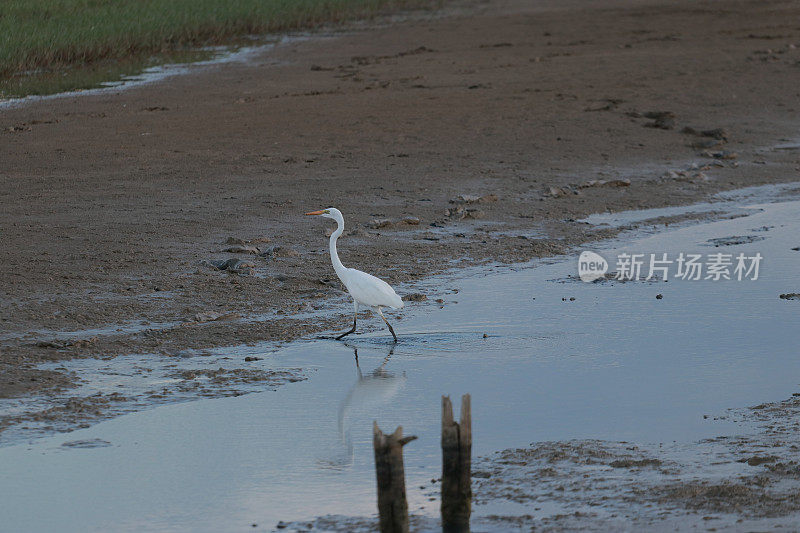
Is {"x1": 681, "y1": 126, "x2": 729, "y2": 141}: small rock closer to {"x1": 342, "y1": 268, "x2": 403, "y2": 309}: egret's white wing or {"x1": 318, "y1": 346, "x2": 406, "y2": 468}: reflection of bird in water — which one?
{"x1": 342, "y1": 268, "x2": 403, "y2": 309}: egret's white wing

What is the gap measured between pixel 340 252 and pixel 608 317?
255 centimetres

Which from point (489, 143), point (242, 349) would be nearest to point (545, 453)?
point (242, 349)

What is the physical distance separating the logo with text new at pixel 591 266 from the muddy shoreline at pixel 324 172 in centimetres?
29

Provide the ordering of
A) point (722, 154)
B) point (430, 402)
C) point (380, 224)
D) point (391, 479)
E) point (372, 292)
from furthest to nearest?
point (722, 154), point (380, 224), point (372, 292), point (430, 402), point (391, 479)

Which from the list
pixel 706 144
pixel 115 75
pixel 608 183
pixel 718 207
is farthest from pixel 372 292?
pixel 115 75

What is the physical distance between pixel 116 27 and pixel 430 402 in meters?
20.4

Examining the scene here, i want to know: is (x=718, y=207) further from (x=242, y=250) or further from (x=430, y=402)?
(x=430, y=402)

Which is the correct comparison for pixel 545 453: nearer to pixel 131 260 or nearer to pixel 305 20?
pixel 131 260

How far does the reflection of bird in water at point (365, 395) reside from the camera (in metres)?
6.15

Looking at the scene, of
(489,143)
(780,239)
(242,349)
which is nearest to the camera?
(242,349)

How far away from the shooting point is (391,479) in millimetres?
4223

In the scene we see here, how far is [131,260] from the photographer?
950cm

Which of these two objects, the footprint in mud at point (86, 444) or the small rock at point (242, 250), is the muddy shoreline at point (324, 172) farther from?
the footprint in mud at point (86, 444)

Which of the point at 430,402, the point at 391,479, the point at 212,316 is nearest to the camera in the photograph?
the point at 391,479
